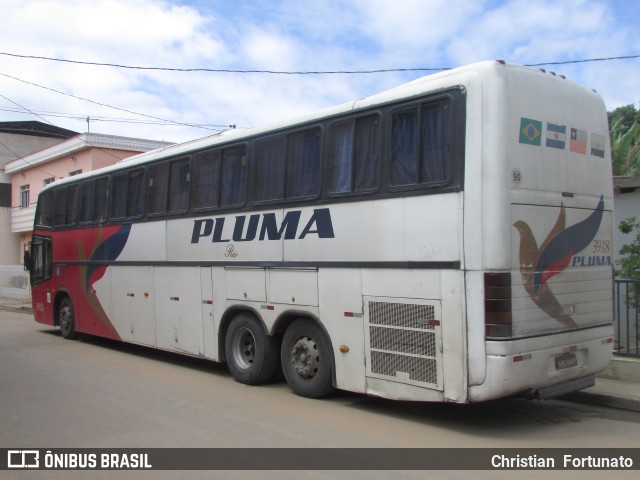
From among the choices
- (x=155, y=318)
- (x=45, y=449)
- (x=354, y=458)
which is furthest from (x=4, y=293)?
(x=354, y=458)

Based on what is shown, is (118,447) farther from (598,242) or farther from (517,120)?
(598,242)

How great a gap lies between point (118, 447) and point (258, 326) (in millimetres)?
2908

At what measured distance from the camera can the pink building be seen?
26797 mm

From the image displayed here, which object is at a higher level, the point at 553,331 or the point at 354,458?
the point at 553,331

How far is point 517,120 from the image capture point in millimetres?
5855

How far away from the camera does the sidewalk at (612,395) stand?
23.2 feet

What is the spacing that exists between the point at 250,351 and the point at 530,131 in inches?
195

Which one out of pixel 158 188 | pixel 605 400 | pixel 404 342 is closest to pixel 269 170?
pixel 158 188

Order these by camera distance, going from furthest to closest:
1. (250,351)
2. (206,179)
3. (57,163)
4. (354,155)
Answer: (57,163)
(206,179)
(250,351)
(354,155)

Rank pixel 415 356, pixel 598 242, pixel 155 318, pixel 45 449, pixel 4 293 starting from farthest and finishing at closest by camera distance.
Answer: pixel 4 293 < pixel 155 318 < pixel 598 242 < pixel 415 356 < pixel 45 449

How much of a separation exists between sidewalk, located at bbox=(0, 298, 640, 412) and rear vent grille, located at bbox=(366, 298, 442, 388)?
2.61m

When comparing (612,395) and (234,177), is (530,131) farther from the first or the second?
(234,177)

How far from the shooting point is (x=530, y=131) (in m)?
5.99

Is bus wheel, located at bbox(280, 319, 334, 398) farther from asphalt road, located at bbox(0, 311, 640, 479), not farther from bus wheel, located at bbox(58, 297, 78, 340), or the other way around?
bus wheel, located at bbox(58, 297, 78, 340)
